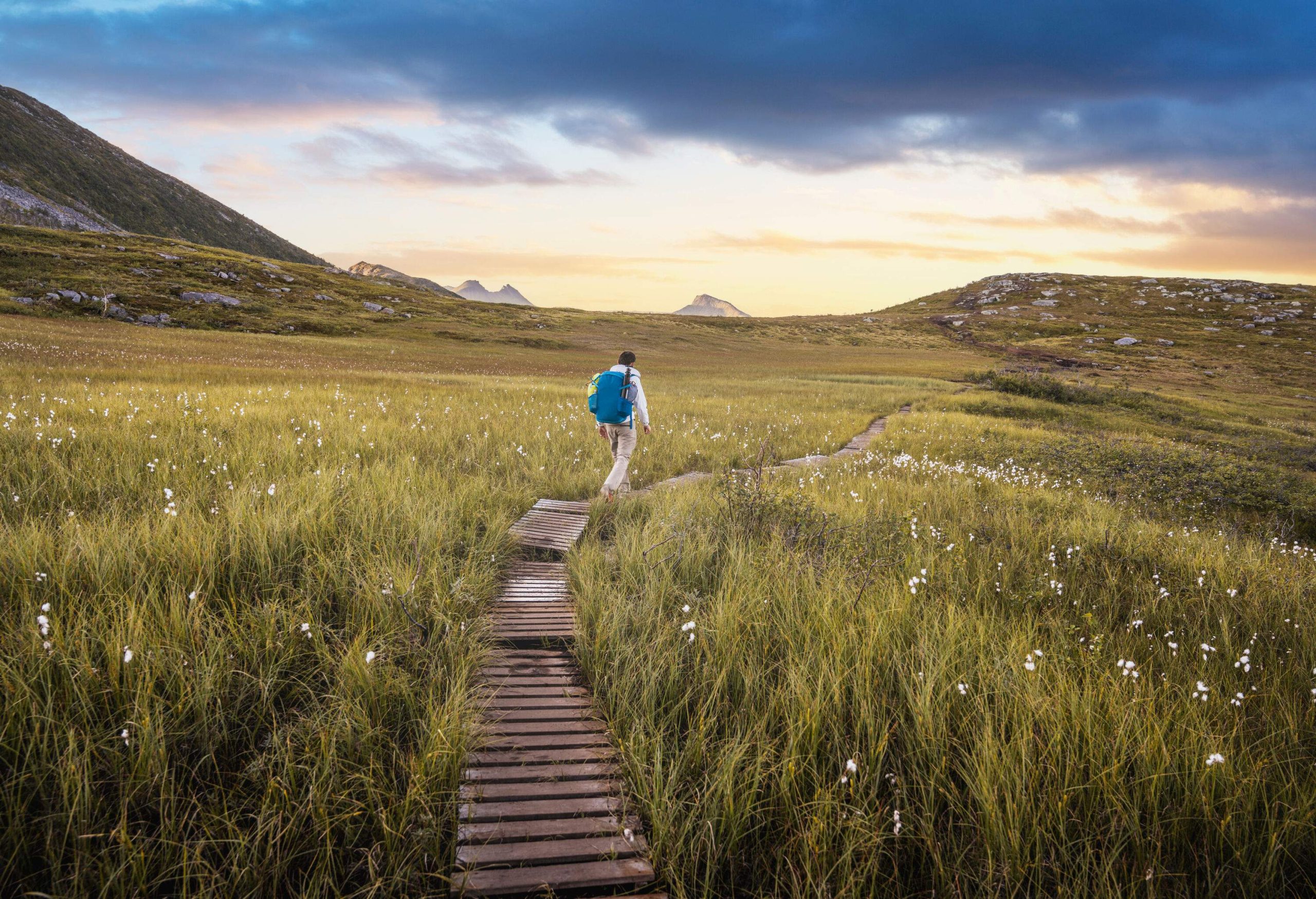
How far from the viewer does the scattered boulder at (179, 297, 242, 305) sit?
65.6 metres

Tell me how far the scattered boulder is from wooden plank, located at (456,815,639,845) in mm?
80473

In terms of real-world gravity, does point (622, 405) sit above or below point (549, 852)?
above

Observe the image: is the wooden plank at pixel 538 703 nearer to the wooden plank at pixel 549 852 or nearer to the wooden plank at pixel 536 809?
the wooden plank at pixel 536 809

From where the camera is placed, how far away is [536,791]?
2959 millimetres

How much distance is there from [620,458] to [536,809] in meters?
7.13

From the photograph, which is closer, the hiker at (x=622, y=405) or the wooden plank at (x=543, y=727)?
the wooden plank at (x=543, y=727)

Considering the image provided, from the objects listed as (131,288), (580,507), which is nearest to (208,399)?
(580,507)

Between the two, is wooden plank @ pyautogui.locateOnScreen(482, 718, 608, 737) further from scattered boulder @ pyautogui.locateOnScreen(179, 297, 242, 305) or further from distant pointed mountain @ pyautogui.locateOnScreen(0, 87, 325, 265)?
distant pointed mountain @ pyautogui.locateOnScreen(0, 87, 325, 265)

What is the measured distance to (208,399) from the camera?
44.1ft

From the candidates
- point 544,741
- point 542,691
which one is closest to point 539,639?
point 542,691

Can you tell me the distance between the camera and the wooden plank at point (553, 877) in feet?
7.87

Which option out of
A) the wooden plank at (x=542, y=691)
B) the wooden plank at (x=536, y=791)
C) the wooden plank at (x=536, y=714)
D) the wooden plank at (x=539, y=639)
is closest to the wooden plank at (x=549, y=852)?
the wooden plank at (x=536, y=791)

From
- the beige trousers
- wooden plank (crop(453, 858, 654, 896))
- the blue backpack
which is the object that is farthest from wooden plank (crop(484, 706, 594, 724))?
the blue backpack

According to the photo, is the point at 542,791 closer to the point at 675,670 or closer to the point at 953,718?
the point at 675,670
